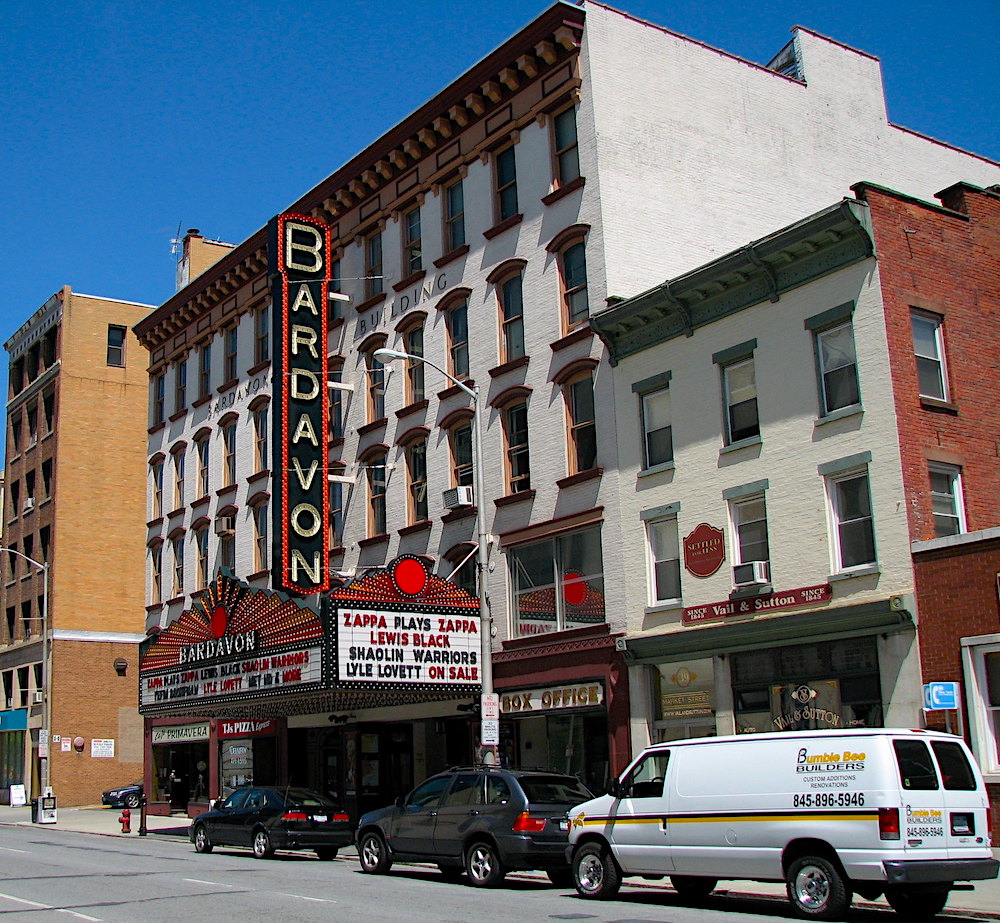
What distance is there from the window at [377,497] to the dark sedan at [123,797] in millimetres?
21670

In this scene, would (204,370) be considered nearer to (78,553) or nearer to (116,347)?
(78,553)

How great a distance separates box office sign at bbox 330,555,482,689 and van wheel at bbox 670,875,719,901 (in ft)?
39.1

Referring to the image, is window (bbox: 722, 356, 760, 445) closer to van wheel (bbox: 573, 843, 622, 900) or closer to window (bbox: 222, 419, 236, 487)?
van wheel (bbox: 573, 843, 622, 900)

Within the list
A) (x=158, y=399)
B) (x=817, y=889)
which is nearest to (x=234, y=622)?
(x=158, y=399)

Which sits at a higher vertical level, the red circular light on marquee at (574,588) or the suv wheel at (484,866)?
the red circular light on marquee at (574,588)

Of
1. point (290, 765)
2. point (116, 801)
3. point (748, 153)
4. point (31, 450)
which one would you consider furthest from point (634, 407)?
point (31, 450)

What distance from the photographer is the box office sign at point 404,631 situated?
28031mm

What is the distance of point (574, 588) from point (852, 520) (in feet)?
25.3

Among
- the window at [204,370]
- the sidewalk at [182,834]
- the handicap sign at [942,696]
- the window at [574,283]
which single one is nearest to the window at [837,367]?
the handicap sign at [942,696]

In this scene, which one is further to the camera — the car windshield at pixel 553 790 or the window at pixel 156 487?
the window at pixel 156 487

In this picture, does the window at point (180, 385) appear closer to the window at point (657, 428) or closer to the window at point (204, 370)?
the window at point (204, 370)

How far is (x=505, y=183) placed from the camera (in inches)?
1275

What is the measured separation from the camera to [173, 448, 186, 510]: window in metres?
46.8

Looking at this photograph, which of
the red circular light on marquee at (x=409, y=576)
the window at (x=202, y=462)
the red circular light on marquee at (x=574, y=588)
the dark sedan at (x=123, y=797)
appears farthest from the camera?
the dark sedan at (x=123, y=797)
